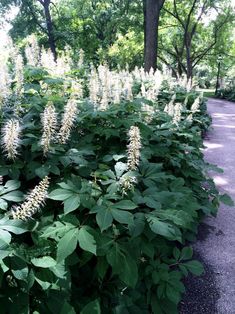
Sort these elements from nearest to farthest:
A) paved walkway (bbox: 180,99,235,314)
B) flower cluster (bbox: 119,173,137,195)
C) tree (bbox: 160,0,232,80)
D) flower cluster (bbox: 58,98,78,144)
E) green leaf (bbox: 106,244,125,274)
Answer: green leaf (bbox: 106,244,125,274) → flower cluster (bbox: 119,173,137,195) → flower cluster (bbox: 58,98,78,144) → paved walkway (bbox: 180,99,235,314) → tree (bbox: 160,0,232,80)

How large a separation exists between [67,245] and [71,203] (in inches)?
11.5

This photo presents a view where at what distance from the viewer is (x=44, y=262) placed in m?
1.72

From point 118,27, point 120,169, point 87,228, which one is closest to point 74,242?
point 87,228

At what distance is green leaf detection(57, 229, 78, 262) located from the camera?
5.39ft

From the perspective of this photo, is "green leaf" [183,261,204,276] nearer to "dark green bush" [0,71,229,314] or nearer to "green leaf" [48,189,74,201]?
"dark green bush" [0,71,229,314]

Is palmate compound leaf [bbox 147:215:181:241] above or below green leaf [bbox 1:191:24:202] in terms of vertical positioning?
below

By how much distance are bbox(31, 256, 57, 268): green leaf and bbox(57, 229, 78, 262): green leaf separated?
11 centimetres

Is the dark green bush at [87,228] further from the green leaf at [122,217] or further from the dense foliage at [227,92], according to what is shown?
the dense foliage at [227,92]

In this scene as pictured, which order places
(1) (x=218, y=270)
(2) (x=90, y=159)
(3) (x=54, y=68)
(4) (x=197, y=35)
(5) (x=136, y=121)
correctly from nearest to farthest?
1. (2) (x=90, y=159)
2. (5) (x=136, y=121)
3. (1) (x=218, y=270)
4. (3) (x=54, y=68)
5. (4) (x=197, y=35)

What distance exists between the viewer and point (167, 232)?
191cm

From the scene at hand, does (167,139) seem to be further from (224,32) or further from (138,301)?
(224,32)

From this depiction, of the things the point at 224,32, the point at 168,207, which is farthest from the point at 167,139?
the point at 224,32

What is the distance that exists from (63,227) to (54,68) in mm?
2864

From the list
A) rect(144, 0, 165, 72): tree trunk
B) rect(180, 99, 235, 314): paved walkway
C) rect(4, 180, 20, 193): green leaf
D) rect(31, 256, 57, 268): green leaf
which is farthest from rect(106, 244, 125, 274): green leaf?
rect(144, 0, 165, 72): tree trunk
